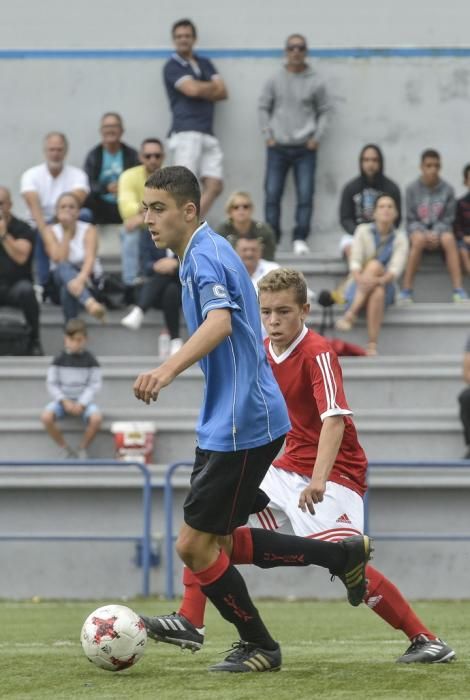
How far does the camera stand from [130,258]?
45.9 ft

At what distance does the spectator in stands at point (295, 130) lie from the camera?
14.7 metres

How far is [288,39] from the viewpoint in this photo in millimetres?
14555

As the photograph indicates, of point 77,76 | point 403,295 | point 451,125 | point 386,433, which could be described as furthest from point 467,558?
point 77,76

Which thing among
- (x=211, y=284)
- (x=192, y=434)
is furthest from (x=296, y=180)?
(x=211, y=284)

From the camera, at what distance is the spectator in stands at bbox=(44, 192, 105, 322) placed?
532 inches

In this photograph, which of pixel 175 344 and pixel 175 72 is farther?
pixel 175 72

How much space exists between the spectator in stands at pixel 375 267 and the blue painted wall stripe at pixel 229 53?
2667 millimetres

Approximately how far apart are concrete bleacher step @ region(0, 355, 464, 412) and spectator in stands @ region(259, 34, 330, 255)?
218cm

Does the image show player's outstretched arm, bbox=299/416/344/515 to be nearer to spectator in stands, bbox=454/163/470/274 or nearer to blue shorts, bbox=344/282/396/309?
blue shorts, bbox=344/282/396/309

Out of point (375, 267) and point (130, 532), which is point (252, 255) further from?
point (130, 532)

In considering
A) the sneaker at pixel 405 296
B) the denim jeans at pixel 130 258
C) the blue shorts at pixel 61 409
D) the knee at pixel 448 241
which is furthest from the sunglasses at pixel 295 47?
the blue shorts at pixel 61 409

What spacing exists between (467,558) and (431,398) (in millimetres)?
1817

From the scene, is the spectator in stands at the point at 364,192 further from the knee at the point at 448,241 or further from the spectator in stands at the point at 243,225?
the spectator in stands at the point at 243,225

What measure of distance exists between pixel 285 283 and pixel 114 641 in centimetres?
169
